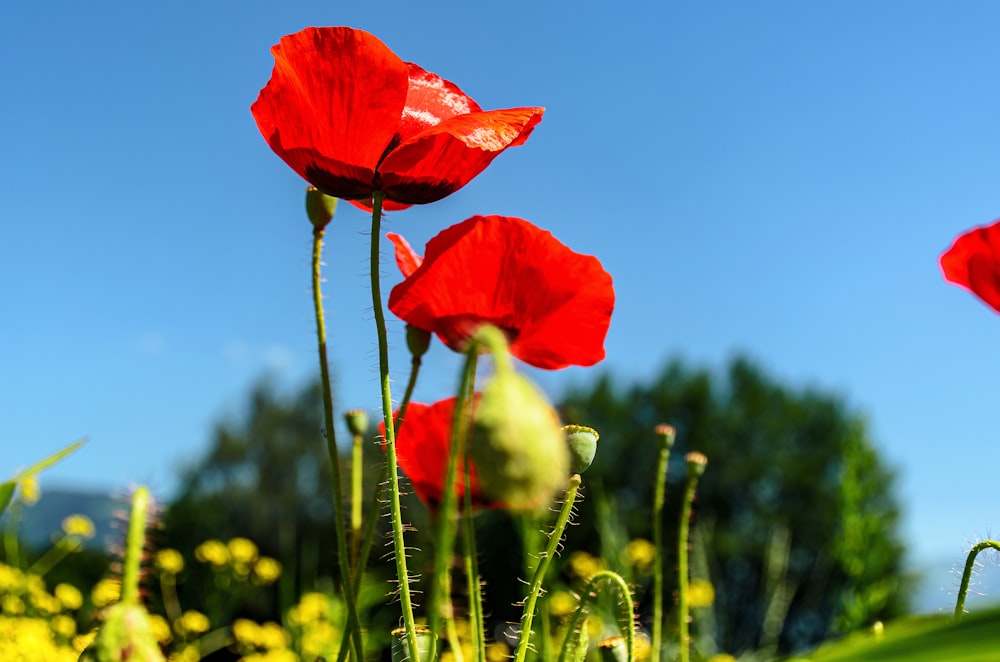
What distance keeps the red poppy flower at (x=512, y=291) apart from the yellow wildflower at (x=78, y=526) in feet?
10.2

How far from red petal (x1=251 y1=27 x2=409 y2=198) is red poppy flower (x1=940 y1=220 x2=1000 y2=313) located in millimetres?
493

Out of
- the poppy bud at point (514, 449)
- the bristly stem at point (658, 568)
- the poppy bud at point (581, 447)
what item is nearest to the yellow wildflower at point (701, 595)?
the bristly stem at point (658, 568)

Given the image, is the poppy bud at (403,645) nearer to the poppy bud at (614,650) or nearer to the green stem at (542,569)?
the green stem at (542,569)

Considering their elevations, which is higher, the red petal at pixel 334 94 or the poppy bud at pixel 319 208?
the red petal at pixel 334 94

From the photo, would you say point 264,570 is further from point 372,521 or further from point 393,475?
point 393,475

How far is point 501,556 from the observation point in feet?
41.0

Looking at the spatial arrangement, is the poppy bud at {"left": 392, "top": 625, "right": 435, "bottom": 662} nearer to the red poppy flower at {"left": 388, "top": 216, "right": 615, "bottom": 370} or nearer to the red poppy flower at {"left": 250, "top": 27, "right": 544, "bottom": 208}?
the red poppy flower at {"left": 388, "top": 216, "right": 615, "bottom": 370}

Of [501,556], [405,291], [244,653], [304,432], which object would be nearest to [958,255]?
[405,291]

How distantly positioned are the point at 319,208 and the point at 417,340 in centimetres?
16

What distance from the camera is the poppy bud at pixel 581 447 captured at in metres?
0.82

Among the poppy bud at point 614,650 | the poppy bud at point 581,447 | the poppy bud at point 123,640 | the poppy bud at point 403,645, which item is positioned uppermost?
the poppy bud at point 581,447

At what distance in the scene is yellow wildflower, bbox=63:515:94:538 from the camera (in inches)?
134

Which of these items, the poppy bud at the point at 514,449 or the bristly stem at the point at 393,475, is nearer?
the poppy bud at the point at 514,449

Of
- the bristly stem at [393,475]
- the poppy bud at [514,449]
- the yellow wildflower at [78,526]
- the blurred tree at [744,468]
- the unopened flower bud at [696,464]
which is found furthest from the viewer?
the blurred tree at [744,468]
